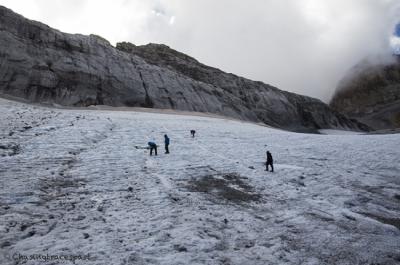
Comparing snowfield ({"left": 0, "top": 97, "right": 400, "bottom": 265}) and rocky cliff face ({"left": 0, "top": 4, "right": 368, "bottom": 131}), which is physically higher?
rocky cliff face ({"left": 0, "top": 4, "right": 368, "bottom": 131})

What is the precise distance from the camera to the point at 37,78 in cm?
7594

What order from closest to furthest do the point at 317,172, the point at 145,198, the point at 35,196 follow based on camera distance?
1. the point at 35,196
2. the point at 145,198
3. the point at 317,172

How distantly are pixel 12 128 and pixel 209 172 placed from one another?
15.4 m

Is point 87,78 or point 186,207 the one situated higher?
point 87,78

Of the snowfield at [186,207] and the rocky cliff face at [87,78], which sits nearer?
the snowfield at [186,207]

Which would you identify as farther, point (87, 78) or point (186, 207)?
point (87, 78)

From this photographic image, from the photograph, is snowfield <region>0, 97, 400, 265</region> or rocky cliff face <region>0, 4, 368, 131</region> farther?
rocky cliff face <region>0, 4, 368, 131</region>

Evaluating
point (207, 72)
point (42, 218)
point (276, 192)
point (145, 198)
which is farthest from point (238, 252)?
point (207, 72)

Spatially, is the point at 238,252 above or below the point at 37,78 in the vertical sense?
below

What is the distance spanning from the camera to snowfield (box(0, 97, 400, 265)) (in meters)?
8.53

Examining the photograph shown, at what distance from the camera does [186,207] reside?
11680 mm

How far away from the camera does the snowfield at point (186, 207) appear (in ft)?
→ 28.0

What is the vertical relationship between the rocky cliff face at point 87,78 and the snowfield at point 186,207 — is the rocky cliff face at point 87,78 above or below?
above

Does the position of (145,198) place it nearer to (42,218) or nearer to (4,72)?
(42,218)
